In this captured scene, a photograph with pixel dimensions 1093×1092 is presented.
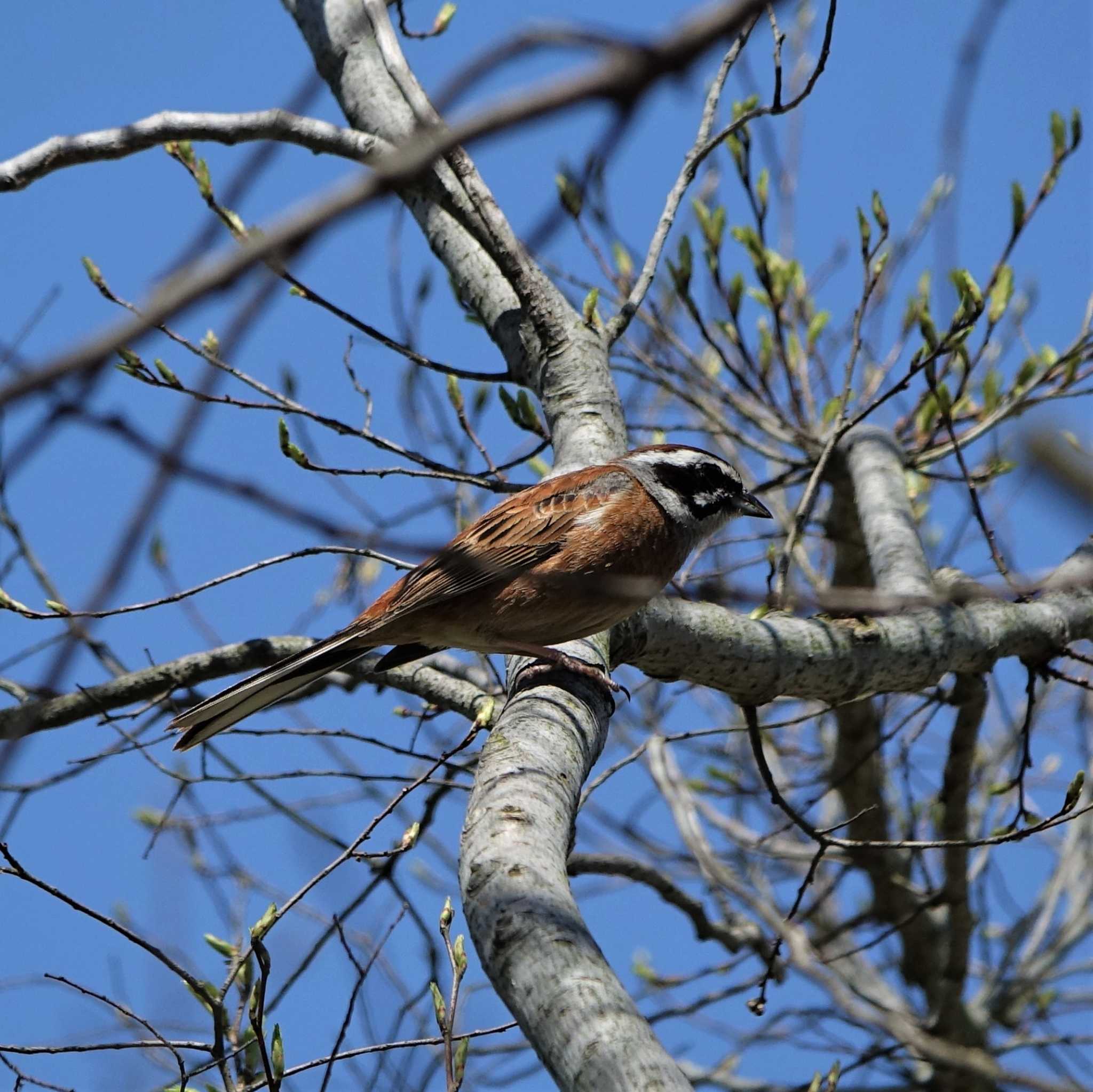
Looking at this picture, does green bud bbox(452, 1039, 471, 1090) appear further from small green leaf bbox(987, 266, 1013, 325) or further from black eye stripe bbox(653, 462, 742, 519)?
small green leaf bbox(987, 266, 1013, 325)

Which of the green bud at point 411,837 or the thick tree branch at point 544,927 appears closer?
the thick tree branch at point 544,927

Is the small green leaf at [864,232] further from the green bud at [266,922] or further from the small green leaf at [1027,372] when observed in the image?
the green bud at [266,922]

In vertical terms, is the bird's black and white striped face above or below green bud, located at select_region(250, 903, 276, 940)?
above

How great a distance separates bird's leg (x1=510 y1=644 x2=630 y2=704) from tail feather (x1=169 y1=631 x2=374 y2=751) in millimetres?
772

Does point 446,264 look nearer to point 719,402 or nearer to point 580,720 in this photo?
point 719,402

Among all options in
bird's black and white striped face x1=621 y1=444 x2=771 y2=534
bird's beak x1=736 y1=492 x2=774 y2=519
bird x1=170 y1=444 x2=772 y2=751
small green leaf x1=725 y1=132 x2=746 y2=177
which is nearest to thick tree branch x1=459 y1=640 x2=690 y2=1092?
bird x1=170 y1=444 x2=772 y2=751

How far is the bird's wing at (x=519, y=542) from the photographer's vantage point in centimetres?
485

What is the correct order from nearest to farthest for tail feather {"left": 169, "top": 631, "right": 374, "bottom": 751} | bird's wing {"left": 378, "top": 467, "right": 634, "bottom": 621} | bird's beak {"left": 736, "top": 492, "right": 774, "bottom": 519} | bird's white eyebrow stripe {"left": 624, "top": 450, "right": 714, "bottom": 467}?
tail feather {"left": 169, "top": 631, "right": 374, "bottom": 751} → bird's wing {"left": 378, "top": 467, "right": 634, "bottom": 621} → bird's white eyebrow stripe {"left": 624, "top": 450, "right": 714, "bottom": 467} → bird's beak {"left": 736, "top": 492, "right": 774, "bottom": 519}

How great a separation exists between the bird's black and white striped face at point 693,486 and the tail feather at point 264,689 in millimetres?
1430

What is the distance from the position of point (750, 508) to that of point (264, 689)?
8.12 feet

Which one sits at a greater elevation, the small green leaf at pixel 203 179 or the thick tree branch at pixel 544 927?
the small green leaf at pixel 203 179

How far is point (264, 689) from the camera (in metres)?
4.70

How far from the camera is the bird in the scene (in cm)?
466

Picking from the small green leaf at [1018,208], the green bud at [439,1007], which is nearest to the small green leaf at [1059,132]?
the small green leaf at [1018,208]
